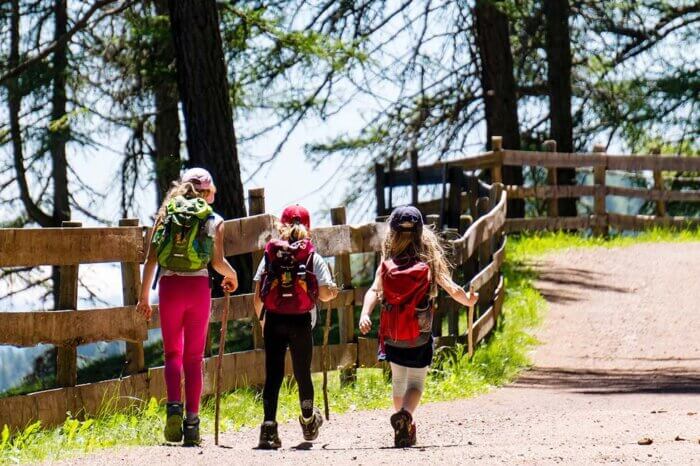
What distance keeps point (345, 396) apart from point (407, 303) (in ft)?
9.30

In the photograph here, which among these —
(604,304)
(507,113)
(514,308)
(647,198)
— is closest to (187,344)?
(514,308)

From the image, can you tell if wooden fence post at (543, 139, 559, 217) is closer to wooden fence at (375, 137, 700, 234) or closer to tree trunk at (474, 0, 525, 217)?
wooden fence at (375, 137, 700, 234)

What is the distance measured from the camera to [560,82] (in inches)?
843

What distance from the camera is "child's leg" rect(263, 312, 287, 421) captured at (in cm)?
759

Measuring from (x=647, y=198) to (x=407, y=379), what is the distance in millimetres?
15218

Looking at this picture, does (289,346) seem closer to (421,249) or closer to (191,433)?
(191,433)

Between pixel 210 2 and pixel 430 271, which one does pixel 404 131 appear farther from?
pixel 430 271

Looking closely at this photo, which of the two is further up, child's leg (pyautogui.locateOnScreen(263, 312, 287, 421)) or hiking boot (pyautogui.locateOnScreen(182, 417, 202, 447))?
child's leg (pyautogui.locateOnScreen(263, 312, 287, 421))

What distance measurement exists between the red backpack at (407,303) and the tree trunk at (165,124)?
812 cm

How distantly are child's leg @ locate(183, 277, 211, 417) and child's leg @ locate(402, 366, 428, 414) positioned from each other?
125cm

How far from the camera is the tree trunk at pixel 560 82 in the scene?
811 inches

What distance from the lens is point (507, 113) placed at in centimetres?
2088

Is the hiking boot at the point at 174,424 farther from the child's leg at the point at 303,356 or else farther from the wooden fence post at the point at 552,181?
the wooden fence post at the point at 552,181

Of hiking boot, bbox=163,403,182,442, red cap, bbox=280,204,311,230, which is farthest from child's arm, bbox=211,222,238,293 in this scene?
hiking boot, bbox=163,403,182,442
